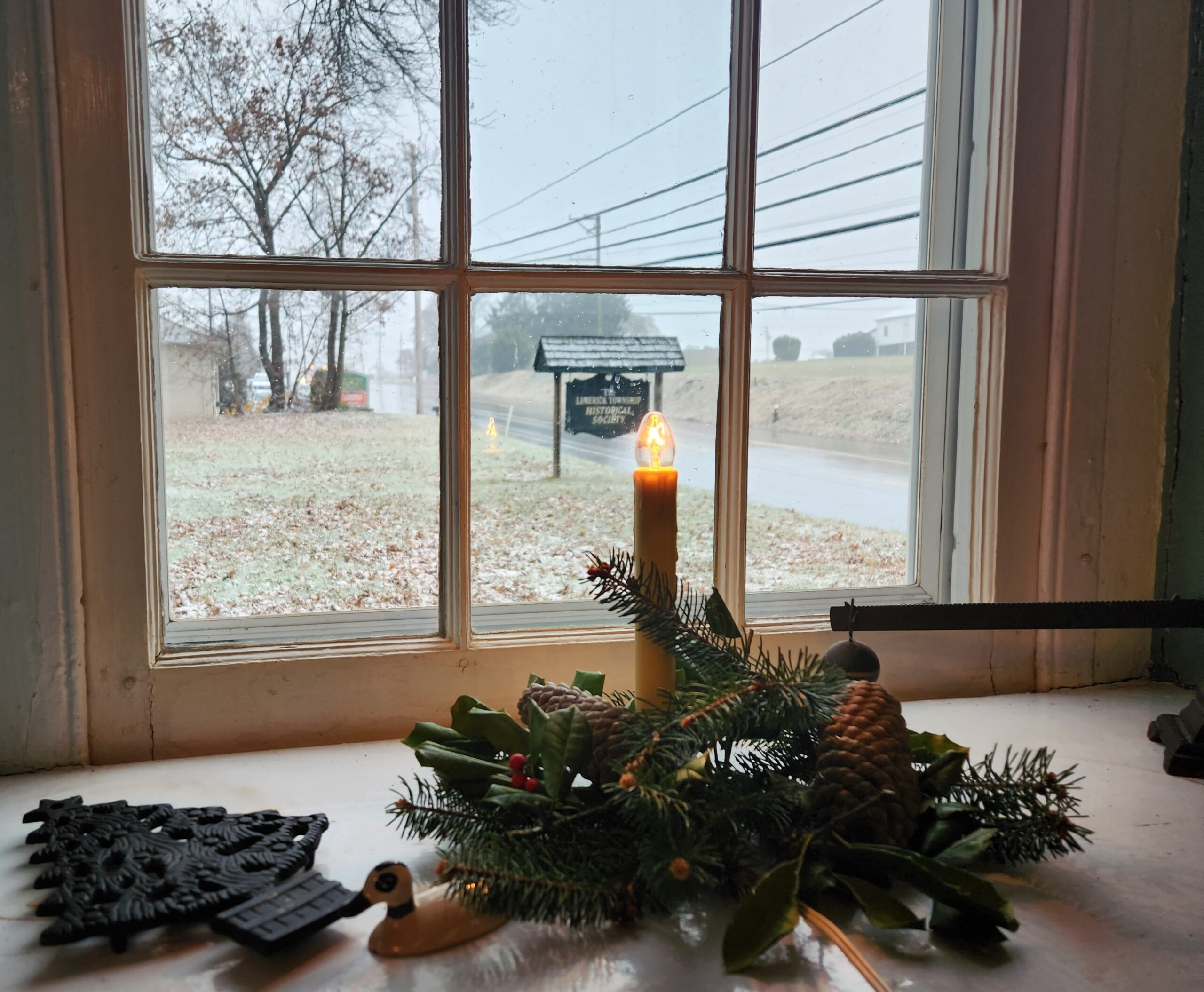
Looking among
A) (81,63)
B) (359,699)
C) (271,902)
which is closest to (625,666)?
(359,699)

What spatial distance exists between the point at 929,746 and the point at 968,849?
0.14 metres

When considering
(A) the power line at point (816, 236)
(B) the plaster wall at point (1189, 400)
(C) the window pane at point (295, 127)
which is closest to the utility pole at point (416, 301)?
(C) the window pane at point (295, 127)

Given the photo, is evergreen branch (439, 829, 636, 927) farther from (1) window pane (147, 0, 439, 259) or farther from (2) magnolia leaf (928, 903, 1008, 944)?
(1) window pane (147, 0, 439, 259)

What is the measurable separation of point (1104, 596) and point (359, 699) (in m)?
0.82

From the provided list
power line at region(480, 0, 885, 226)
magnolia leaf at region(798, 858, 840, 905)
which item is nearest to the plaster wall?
power line at region(480, 0, 885, 226)

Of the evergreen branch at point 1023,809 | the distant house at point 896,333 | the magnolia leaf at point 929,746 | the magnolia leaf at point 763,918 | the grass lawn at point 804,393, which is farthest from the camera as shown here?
the distant house at point 896,333

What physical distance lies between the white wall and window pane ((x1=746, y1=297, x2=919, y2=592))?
0.66 meters

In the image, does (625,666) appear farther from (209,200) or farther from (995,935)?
(209,200)

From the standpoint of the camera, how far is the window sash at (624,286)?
92cm

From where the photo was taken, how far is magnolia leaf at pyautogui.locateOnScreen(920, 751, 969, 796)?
0.72m

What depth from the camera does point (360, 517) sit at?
39.1 inches

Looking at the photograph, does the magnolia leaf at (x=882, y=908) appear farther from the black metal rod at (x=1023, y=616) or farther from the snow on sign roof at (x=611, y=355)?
the snow on sign roof at (x=611, y=355)

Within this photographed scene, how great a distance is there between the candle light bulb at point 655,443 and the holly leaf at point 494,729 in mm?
218

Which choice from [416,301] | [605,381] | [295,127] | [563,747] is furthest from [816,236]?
[563,747]
